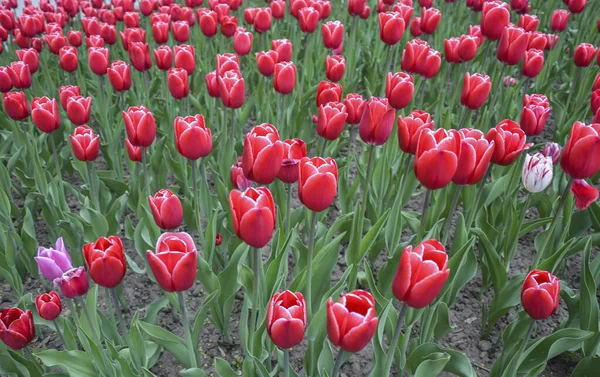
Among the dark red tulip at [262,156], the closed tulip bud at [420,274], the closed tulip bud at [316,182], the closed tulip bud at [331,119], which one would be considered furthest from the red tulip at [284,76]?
the closed tulip bud at [420,274]

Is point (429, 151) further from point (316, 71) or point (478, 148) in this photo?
point (316, 71)

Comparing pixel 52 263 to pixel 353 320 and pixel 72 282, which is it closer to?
Result: pixel 72 282

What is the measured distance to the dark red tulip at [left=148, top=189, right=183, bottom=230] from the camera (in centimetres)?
176

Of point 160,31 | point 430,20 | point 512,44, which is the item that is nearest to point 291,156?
Result: point 512,44

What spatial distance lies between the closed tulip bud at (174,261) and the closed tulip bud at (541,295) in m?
0.98

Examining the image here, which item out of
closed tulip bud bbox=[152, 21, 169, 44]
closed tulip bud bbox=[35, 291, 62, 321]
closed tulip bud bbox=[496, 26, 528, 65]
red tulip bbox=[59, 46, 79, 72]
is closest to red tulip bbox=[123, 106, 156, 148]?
closed tulip bud bbox=[35, 291, 62, 321]

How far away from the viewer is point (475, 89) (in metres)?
2.29

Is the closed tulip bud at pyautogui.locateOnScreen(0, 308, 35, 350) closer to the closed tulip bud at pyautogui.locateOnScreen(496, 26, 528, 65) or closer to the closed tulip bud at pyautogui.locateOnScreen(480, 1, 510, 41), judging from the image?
the closed tulip bud at pyautogui.locateOnScreen(496, 26, 528, 65)

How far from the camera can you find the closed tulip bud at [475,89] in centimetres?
227

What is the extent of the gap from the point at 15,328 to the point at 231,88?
1.26 m

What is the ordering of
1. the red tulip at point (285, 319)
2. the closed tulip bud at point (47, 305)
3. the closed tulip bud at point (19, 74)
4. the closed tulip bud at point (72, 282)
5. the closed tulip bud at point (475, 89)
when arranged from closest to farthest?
the red tulip at point (285, 319) < the closed tulip bud at point (72, 282) < the closed tulip bud at point (47, 305) < the closed tulip bud at point (475, 89) < the closed tulip bud at point (19, 74)

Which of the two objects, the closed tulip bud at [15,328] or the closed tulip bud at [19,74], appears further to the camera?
the closed tulip bud at [19,74]

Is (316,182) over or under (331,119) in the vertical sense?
over

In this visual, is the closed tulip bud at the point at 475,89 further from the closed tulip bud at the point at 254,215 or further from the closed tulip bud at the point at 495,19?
the closed tulip bud at the point at 254,215
